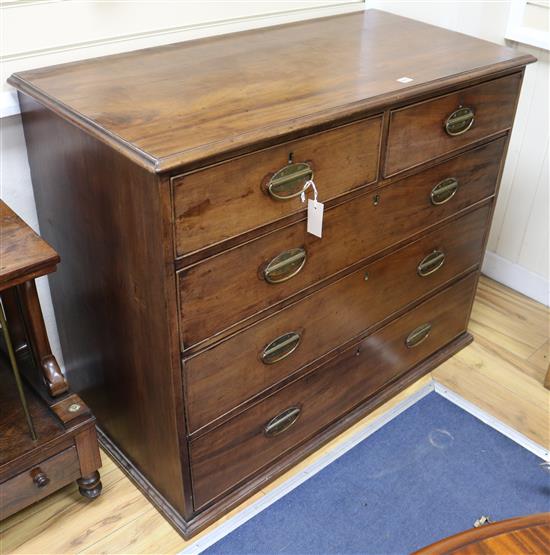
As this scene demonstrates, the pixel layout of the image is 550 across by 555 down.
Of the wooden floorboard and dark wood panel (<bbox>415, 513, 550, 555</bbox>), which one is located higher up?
dark wood panel (<bbox>415, 513, 550, 555</bbox>)

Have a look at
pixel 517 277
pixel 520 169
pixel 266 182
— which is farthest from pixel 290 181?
pixel 517 277

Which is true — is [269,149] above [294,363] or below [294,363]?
above

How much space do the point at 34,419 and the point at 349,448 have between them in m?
0.78

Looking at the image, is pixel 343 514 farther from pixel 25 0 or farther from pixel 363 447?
Answer: pixel 25 0

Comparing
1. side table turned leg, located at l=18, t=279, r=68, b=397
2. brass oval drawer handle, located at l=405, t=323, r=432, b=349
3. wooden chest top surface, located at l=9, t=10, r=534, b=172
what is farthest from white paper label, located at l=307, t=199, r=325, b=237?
brass oval drawer handle, located at l=405, t=323, r=432, b=349

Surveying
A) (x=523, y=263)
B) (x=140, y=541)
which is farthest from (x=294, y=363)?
(x=523, y=263)

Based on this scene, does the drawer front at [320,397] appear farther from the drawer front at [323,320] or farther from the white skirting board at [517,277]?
the white skirting board at [517,277]

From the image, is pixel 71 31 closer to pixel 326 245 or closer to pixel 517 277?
pixel 326 245

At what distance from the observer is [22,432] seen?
140 cm

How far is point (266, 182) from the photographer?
3.94ft

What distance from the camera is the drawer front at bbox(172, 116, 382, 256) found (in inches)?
43.8

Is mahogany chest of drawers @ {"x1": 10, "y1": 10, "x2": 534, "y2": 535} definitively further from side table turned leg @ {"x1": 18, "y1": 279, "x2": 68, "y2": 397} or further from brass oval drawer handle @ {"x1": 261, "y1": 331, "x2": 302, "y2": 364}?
side table turned leg @ {"x1": 18, "y1": 279, "x2": 68, "y2": 397}

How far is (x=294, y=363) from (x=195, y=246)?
0.47 meters

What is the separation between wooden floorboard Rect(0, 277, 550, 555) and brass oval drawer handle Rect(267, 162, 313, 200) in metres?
0.76
